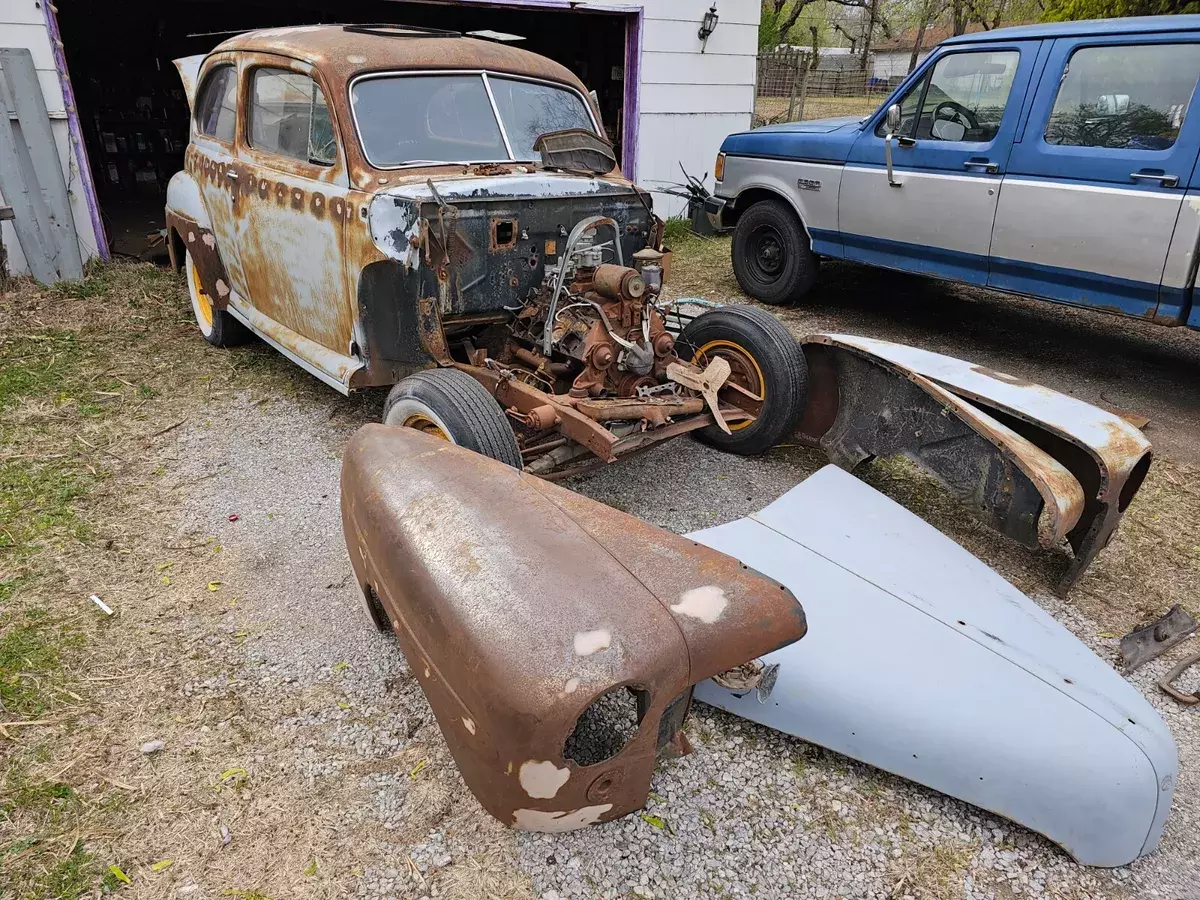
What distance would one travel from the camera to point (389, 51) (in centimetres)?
411

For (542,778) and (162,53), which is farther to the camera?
(162,53)

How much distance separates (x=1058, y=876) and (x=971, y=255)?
15.1 ft

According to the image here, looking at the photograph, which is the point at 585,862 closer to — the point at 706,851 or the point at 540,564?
the point at 706,851

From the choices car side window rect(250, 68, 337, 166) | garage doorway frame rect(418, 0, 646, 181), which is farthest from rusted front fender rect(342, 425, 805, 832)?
garage doorway frame rect(418, 0, 646, 181)

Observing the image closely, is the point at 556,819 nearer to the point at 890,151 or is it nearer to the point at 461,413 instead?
the point at 461,413

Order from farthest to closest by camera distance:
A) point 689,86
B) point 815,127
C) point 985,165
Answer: point 689,86
point 815,127
point 985,165

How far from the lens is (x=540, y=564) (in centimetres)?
194

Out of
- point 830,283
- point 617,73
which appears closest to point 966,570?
point 830,283

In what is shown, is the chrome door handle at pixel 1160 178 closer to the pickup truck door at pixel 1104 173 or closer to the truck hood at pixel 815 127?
the pickup truck door at pixel 1104 173

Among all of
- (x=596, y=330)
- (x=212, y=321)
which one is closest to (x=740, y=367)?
(x=596, y=330)

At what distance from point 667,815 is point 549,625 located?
0.88 m

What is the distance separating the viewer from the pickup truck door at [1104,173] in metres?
4.70

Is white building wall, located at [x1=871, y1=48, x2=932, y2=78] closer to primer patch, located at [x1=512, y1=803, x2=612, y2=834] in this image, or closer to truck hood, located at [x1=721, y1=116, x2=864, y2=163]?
truck hood, located at [x1=721, y1=116, x2=864, y2=163]

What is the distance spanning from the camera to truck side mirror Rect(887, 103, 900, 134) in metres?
5.70
